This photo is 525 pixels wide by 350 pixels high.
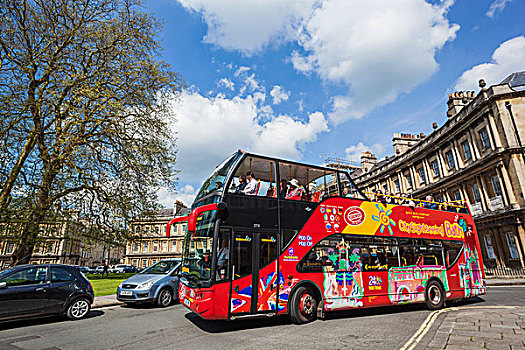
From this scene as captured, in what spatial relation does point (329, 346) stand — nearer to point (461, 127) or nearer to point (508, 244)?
point (508, 244)

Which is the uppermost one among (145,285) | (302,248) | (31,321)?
(302,248)

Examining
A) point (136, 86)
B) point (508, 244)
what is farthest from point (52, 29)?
point (508, 244)

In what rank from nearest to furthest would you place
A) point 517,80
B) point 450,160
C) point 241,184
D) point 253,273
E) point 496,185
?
point 253,273 < point 241,184 < point 496,185 < point 517,80 < point 450,160

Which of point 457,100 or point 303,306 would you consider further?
point 457,100

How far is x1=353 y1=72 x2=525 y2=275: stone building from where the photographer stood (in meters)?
22.2

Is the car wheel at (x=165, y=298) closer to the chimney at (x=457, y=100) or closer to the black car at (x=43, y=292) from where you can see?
the black car at (x=43, y=292)

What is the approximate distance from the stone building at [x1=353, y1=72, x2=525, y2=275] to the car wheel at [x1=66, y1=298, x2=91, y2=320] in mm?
27347

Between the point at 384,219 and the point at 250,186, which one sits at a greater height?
the point at 250,186

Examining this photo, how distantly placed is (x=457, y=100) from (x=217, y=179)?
32086mm

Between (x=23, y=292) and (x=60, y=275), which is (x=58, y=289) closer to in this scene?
(x=60, y=275)

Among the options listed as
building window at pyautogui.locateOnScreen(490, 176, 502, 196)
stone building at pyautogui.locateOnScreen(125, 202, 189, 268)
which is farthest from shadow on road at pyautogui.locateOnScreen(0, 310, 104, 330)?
stone building at pyautogui.locateOnScreen(125, 202, 189, 268)

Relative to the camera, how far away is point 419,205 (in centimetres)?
1103

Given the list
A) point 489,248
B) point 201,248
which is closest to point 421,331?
point 201,248

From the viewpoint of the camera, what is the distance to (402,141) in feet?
127
